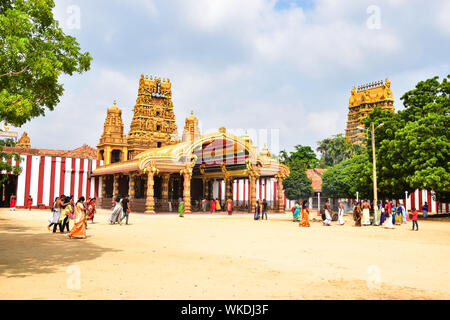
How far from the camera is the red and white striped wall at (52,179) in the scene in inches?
1297

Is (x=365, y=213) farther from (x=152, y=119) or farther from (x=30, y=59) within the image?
(x=152, y=119)

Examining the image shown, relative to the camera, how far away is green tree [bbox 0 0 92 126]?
7059 mm

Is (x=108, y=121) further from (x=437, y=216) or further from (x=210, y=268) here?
(x=210, y=268)

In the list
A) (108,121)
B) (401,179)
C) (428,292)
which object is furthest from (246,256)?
(108,121)

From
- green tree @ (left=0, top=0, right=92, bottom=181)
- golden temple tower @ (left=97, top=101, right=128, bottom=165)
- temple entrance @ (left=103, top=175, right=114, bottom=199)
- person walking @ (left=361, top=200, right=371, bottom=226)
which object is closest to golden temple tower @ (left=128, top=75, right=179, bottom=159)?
golden temple tower @ (left=97, top=101, right=128, bottom=165)

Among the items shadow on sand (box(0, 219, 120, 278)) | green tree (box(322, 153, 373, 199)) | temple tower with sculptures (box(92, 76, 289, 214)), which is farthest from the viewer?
green tree (box(322, 153, 373, 199))

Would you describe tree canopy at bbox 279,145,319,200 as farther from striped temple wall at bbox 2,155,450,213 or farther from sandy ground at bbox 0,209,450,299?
sandy ground at bbox 0,209,450,299

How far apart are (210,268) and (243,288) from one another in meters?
1.70

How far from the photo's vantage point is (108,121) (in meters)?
44.2

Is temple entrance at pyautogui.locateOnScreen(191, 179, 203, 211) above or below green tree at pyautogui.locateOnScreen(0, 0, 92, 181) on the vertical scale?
below

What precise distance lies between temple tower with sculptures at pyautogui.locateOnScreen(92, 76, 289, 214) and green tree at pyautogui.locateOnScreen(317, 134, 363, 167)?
88.2ft

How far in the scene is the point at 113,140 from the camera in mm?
43281

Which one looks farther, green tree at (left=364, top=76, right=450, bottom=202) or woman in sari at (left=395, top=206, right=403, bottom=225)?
green tree at (left=364, top=76, right=450, bottom=202)

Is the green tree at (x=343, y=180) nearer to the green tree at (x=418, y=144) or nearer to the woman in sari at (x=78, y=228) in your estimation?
the green tree at (x=418, y=144)
